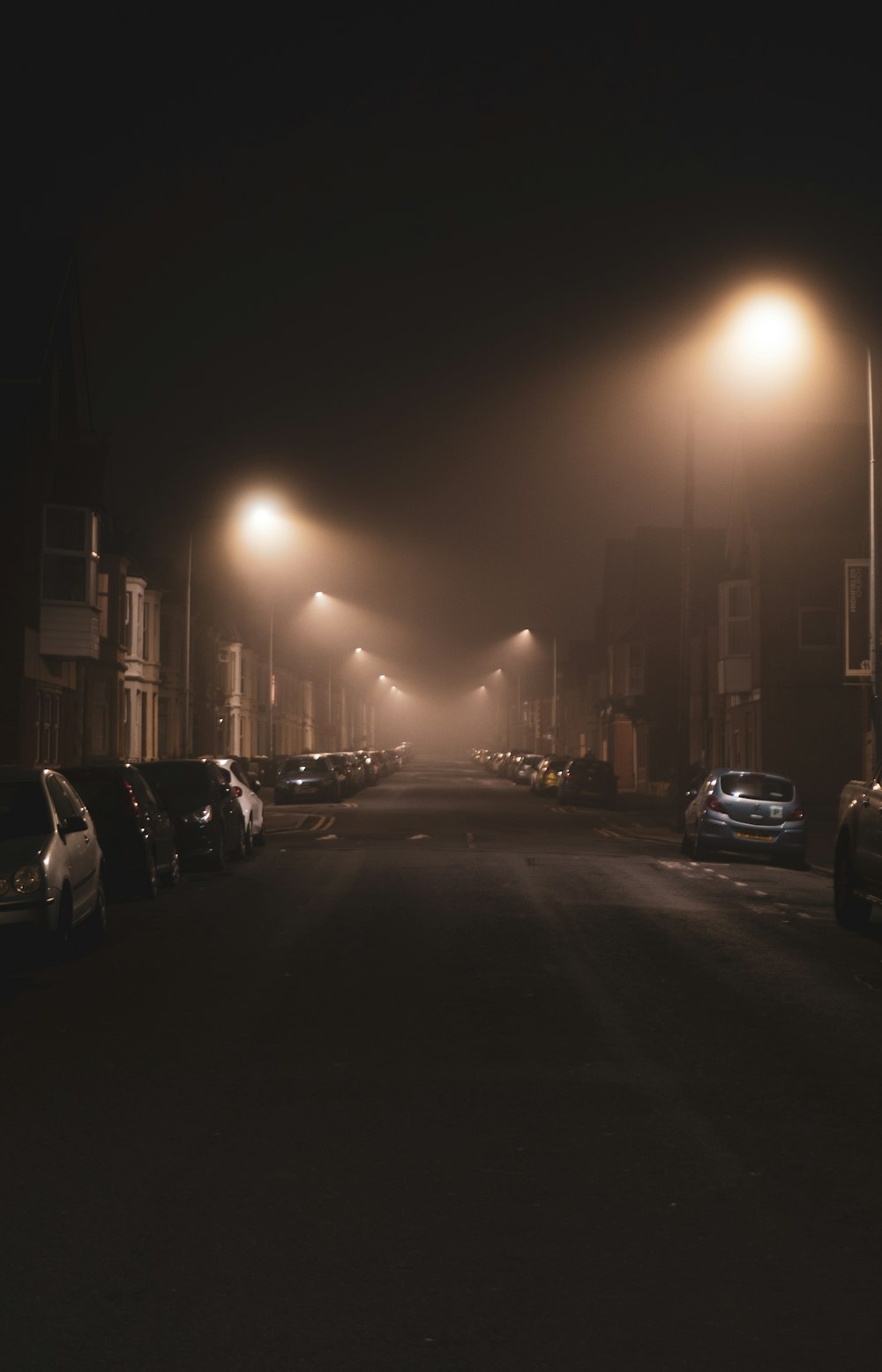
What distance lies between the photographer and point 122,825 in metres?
17.8

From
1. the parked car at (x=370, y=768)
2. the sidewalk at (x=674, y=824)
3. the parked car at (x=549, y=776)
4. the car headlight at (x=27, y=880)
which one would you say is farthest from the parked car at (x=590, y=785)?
the car headlight at (x=27, y=880)

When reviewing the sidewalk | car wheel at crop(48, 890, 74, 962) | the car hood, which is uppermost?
the car hood

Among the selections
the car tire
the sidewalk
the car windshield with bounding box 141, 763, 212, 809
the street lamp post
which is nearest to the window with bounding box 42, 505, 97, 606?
→ the sidewalk

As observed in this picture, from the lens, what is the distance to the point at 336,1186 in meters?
6.08

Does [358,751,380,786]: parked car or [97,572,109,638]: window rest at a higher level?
[97,572,109,638]: window

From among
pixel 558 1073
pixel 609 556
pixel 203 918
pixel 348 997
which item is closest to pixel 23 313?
pixel 203 918

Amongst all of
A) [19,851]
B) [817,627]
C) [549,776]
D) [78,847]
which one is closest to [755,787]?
[78,847]

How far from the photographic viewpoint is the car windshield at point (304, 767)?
171 feet

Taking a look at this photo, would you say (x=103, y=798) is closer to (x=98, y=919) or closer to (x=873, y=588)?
(x=98, y=919)

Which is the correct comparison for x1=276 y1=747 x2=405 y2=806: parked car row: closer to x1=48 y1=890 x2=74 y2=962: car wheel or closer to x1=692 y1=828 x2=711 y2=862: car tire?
x1=692 y1=828 x2=711 y2=862: car tire

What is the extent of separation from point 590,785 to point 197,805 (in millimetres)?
28980

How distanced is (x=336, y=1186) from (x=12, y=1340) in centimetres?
183

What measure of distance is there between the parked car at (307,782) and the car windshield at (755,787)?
89.7 feet

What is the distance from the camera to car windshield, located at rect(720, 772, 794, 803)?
2550cm
